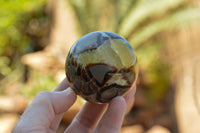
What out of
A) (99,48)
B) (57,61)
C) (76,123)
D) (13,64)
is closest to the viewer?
(99,48)

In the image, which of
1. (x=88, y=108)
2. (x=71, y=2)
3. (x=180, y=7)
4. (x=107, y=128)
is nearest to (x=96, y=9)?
(x=71, y=2)

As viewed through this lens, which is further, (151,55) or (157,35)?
(157,35)

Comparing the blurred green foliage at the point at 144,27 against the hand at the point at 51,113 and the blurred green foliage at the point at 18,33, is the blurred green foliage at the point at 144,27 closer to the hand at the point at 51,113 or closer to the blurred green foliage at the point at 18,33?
the blurred green foliage at the point at 18,33

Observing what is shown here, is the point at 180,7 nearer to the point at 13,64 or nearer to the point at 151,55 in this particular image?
the point at 151,55

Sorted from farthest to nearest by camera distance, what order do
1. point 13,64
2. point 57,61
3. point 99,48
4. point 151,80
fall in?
1. point 13,64
2. point 57,61
3. point 151,80
4. point 99,48

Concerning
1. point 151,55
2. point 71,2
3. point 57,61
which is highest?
point 71,2

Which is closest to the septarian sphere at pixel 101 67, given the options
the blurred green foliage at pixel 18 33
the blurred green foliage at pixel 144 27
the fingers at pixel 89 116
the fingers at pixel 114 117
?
the fingers at pixel 114 117

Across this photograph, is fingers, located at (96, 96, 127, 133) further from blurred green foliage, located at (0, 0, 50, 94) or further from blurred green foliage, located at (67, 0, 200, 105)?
blurred green foliage, located at (0, 0, 50, 94)

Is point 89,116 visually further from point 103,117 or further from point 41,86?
point 41,86

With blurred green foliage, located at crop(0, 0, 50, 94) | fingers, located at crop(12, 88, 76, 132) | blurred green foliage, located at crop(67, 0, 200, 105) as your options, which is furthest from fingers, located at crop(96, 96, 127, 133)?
blurred green foliage, located at crop(0, 0, 50, 94)
